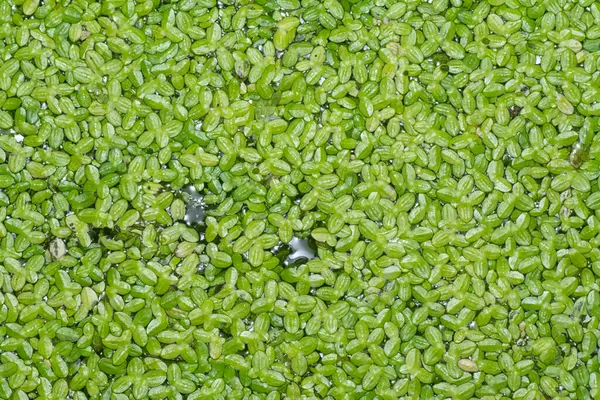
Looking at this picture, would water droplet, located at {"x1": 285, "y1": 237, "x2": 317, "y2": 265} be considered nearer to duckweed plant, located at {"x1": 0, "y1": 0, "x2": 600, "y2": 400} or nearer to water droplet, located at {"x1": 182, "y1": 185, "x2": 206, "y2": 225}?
duckweed plant, located at {"x1": 0, "y1": 0, "x2": 600, "y2": 400}

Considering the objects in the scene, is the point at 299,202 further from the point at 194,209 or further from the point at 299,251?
the point at 194,209

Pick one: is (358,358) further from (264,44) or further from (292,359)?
(264,44)

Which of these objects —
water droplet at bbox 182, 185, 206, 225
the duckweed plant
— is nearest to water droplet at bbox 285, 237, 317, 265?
the duckweed plant

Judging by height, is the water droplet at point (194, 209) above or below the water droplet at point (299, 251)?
above

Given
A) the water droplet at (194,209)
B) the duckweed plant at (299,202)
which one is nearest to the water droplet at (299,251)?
the duckweed plant at (299,202)

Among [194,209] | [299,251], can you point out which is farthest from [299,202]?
[194,209]

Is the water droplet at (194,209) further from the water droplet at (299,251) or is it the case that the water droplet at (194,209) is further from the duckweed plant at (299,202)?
the water droplet at (299,251)

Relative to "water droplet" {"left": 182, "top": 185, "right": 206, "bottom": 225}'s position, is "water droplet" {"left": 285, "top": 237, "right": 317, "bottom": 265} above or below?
below

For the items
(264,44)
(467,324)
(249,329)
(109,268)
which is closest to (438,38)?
(264,44)
